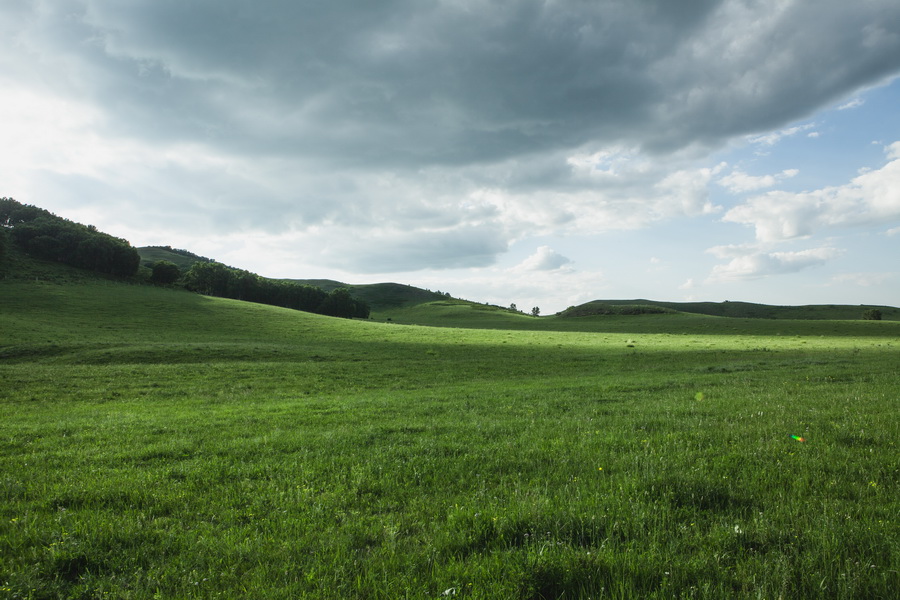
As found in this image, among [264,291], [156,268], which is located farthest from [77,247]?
[264,291]

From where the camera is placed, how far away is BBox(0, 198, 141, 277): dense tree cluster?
110375 millimetres

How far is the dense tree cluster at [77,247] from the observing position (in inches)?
4345

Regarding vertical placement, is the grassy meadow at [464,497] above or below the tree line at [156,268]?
below

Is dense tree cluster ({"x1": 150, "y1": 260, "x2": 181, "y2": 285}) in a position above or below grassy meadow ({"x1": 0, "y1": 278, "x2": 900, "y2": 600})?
above

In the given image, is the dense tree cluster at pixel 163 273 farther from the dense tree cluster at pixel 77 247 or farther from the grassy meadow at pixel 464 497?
the grassy meadow at pixel 464 497

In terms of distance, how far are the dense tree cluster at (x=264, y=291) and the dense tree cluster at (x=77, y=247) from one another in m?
15.3

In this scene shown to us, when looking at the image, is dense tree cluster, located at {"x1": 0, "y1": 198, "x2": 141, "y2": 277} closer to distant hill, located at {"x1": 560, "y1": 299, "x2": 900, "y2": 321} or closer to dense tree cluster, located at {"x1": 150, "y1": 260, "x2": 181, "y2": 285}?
dense tree cluster, located at {"x1": 150, "y1": 260, "x2": 181, "y2": 285}

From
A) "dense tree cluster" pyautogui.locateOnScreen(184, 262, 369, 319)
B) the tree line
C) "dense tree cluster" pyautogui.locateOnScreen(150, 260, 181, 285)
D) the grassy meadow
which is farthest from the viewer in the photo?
"dense tree cluster" pyautogui.locateOnScreen(184, 262, 369, 319)

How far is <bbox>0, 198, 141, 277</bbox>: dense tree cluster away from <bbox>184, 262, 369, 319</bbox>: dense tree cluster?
15.3 m

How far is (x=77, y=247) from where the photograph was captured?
111125 mm

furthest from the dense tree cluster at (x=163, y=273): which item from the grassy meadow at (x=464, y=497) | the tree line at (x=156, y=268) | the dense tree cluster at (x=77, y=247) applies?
the grassy meadow at (x=464, y=497)

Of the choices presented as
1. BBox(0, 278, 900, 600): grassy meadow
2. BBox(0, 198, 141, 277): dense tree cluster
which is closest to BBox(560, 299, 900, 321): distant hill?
BBox(0, 278, 900, 600): grassy meadow

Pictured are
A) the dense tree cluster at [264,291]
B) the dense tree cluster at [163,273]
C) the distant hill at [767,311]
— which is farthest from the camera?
the distant hill at [767,311]

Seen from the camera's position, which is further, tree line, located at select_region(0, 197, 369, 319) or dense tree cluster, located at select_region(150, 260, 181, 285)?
dense tree cluster, located at select_region(150, 260, 181, 285)
